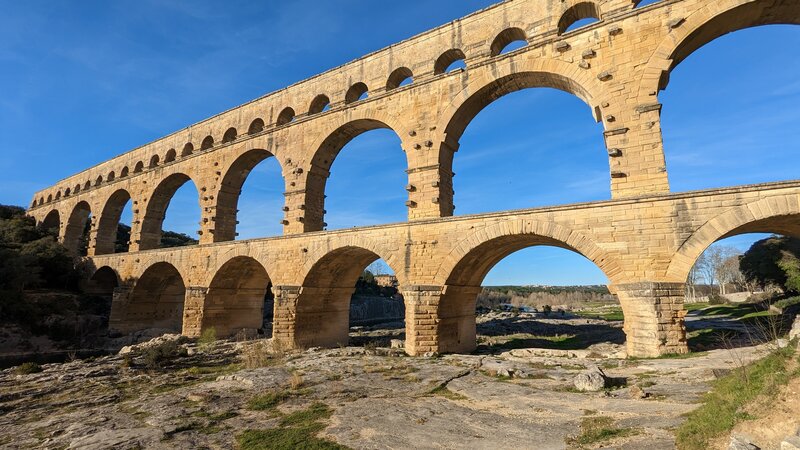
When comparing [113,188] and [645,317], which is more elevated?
[113,188]

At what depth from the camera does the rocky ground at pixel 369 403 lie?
16.1 feet

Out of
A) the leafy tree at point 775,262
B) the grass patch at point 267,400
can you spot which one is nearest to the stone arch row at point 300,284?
the grass patch at point 267,400

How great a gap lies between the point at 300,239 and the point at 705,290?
293 feet

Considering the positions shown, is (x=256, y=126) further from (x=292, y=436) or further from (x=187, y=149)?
(x=292, y=436)

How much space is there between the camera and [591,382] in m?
6.69

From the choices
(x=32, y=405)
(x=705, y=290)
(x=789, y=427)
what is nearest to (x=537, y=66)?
(x=789, y=427)

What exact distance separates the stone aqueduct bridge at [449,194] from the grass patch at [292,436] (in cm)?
586

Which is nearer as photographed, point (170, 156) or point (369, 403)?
point (369, 403)

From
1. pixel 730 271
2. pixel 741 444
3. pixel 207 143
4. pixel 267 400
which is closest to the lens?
pixel 741 444

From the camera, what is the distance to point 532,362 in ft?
30.8

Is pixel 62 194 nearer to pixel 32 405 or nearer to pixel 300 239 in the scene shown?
pixel 300 239

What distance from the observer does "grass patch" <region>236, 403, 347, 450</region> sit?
4660mm

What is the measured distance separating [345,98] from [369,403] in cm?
1247

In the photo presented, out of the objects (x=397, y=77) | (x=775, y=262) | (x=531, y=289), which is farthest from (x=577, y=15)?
(x=531, y=289)
